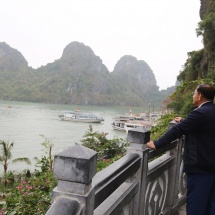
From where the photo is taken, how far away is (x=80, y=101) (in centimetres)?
13300

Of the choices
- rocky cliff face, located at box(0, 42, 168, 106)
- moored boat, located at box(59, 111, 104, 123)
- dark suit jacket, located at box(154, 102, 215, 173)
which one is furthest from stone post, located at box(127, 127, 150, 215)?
rocky cliff face, located at box(0, 42, 168, 106)

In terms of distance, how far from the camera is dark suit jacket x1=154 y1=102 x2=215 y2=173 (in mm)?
2104

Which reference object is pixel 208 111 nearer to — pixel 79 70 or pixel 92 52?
pixel 79 70

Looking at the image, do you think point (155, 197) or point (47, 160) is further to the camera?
point (47, 160)

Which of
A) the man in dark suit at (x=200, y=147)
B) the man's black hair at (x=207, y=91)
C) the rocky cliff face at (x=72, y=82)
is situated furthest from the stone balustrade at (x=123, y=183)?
the rocky cliff face at (x=72, y=82)

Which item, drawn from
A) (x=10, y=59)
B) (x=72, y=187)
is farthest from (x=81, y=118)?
(x=10, y=59)

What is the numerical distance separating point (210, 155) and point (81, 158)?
4.50 feet

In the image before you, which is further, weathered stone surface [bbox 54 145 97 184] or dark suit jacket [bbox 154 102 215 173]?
dark suit jacket [bbox 154 102 215 173]

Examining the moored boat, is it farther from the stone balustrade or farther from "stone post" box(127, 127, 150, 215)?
"stone post" box(127, 127, 150, 215)

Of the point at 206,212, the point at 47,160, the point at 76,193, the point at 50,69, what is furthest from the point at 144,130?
the point at 50,69

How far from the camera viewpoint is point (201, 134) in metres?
2.13

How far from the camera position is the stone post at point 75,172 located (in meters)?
1.11

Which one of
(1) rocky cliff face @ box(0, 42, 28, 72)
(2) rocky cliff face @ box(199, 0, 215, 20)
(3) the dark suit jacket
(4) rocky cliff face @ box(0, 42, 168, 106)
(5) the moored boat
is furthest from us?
(1) rocky cliff face @ box(0, 42, 28, 72)

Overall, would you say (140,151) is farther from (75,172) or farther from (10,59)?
(10,59)
